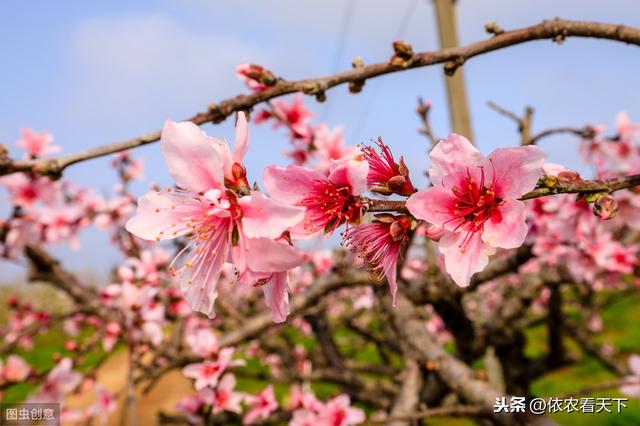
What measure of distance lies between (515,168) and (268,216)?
16.0 inches

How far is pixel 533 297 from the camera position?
280 cm

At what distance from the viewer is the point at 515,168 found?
0.74m

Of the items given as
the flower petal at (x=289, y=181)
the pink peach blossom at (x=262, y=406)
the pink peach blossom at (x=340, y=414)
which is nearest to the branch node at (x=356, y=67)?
the flower petal at (x=289, y=181)

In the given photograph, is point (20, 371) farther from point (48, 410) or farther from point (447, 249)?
point (447, 249)

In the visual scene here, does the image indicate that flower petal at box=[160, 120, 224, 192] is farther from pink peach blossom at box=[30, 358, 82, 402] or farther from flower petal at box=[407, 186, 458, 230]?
pink peach blossom at box=[30, 358, 82, 402]

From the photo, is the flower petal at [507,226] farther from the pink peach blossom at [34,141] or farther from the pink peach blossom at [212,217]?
the pink peach blossom at [34,141]

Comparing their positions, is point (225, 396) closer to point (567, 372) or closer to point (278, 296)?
point (278, 296)

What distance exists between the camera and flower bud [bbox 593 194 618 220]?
2.31 ft

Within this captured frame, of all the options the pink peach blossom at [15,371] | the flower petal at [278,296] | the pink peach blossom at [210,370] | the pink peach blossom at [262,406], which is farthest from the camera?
the pink peach blossom at [15,371]

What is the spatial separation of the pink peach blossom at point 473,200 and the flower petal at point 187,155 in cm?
33

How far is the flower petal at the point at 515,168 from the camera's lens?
28.3 inches

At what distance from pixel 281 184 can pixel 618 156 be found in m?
2.93

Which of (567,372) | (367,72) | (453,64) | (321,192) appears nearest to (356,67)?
(367,72)

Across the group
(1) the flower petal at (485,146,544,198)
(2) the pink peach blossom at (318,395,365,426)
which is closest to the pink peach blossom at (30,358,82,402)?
(2) the pink peach blossom at (318,395,365,426)
